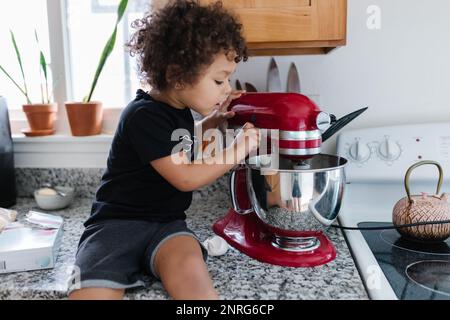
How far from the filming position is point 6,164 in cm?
126

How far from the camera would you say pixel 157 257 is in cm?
83

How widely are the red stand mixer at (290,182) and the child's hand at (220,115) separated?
0.02 m

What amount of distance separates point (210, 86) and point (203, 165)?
6.1 inches

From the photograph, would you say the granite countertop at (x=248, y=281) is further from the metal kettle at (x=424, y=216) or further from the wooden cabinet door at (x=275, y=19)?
the wooden cabinet door at (x=275, y=19)

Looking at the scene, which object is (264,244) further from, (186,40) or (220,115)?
(186,40)

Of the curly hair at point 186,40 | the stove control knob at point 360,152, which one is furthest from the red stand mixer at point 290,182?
the stove control knob at point 360,152

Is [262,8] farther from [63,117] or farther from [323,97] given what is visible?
[63,117]

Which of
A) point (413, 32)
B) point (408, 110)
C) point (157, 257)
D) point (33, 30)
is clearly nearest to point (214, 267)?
point (157, 257)

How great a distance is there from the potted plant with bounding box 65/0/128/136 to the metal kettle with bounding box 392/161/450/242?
874mm

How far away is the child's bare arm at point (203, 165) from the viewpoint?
844mm

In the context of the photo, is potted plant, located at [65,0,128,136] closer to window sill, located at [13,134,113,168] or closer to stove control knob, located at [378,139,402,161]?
window sill, located at [13,134,113,168]

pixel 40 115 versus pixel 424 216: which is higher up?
pixel 40 115

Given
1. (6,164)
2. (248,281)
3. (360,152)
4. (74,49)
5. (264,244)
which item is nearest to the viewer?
(248,281)

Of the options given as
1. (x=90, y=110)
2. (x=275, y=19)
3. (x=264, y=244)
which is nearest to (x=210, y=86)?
(x=275, y=19)
